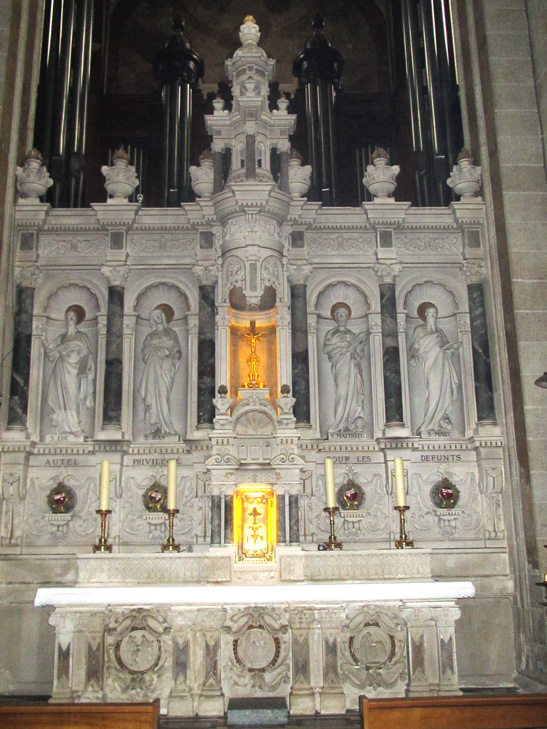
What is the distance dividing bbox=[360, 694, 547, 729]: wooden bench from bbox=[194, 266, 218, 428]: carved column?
5618mm

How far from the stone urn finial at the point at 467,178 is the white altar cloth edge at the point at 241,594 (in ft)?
18.8

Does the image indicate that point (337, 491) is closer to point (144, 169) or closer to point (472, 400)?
point (472, 400)

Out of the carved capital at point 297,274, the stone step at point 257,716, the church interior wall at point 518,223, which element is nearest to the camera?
the stone step at point 257,716

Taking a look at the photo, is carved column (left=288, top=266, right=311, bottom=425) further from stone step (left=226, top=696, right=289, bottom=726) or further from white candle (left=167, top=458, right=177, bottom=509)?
stone step (left=226, top=696, right=289, bottom=726)

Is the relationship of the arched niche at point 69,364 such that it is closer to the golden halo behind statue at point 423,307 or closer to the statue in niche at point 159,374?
the statue in niche at point 159,374

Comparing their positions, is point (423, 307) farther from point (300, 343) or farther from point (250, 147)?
point (250, 147)

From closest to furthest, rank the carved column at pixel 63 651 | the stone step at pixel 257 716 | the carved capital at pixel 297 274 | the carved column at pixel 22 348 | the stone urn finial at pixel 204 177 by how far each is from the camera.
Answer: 1. the stone step at pixel 257 716
2. the carved column at pixel 63 651
3. the carved column at pixel 22 348
4. the carved capital at pixel 297 274
5. the stone urn finial at pixel 204 177

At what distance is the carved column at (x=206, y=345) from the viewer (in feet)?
34.5

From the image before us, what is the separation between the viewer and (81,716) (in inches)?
208

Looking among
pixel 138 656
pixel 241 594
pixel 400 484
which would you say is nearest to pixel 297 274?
pixel 400 484

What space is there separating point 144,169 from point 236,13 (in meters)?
4.40

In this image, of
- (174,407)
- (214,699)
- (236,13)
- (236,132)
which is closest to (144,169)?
(236,13)

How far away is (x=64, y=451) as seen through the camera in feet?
34.2

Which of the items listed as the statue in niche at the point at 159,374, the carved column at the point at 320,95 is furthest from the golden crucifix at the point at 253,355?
the carved column at the point at 320,95
